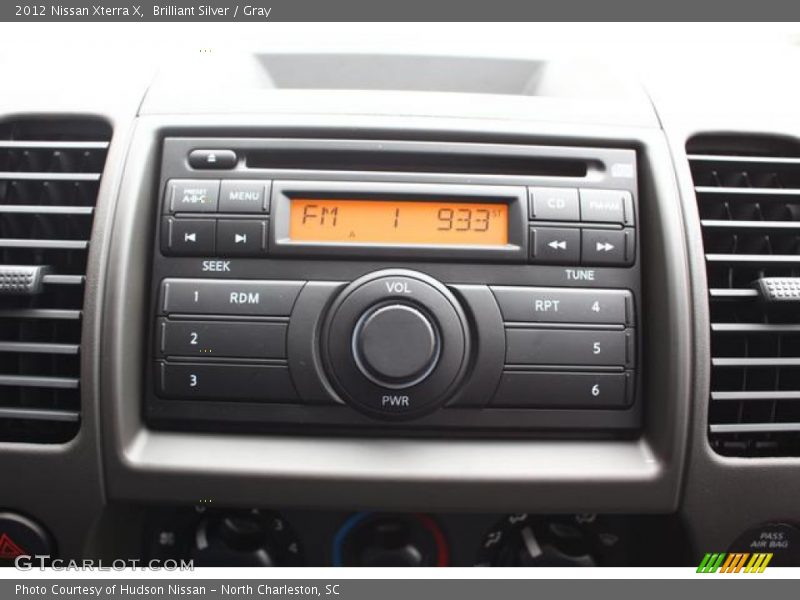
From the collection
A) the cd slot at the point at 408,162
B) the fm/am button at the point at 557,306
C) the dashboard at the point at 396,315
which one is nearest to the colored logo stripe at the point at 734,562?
the dashboard at the point at 396,315

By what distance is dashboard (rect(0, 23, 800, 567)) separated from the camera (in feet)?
3.01

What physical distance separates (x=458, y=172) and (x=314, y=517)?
0.62 meters

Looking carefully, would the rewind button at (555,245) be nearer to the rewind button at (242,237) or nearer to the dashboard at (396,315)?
the dashboard at (396,315)

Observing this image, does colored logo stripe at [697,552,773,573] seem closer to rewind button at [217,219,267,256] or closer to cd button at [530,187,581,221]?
cd button at [530,187,581,221]

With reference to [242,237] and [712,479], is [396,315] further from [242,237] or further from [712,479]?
[712,479]

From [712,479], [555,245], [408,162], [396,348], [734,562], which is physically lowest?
[734,562]

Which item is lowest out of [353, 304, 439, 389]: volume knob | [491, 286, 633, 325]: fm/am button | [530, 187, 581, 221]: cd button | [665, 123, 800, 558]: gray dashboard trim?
[665, 123, 800, 558]: gray dashboard trim

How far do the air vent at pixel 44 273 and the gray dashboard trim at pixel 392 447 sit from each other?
0.23ft

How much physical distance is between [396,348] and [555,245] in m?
0.29

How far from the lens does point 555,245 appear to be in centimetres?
95

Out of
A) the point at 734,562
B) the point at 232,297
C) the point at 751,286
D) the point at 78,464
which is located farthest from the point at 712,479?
the point at 78,464

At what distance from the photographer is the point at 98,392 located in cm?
91

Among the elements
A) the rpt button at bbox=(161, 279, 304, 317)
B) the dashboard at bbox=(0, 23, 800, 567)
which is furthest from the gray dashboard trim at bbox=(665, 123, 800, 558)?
the rpt button at bbox=(161, 279, 304, 317)

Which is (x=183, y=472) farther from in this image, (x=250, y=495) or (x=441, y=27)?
(x=441, y=27)
